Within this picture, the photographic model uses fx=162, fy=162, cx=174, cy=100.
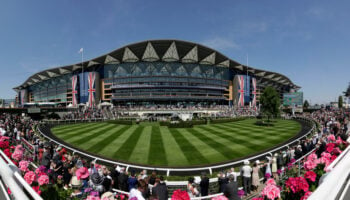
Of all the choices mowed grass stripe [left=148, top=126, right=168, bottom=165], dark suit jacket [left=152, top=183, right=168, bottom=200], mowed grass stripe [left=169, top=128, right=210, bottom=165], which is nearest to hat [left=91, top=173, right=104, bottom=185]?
dark suit jacket [left=152, top=183, right=168, bottom=200]

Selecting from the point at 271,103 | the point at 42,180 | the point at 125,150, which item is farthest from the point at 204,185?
the point at 271,103

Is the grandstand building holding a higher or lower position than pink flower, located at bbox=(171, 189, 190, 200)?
higher

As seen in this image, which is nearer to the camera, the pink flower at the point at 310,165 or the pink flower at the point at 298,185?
the pink flower at the point at 298,185

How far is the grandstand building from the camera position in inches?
2719

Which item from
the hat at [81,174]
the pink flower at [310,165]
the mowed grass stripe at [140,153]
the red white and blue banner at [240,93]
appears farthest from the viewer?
the red white and blue banner at [240,93]

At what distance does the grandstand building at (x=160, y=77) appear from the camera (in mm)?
69062

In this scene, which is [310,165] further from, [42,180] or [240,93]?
[240,93]

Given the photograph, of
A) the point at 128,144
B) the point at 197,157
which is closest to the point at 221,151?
the point at 197,157

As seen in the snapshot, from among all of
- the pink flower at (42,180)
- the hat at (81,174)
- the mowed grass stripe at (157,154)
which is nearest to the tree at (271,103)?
the mowed grass stripe at (157,154)

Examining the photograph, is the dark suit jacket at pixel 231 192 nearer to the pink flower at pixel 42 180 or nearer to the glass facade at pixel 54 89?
the pink flower at pixel 42 180

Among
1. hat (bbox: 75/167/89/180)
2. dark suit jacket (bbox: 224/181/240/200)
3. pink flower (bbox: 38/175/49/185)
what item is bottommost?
dark suit jacket (bbox: 224/181/240/200)

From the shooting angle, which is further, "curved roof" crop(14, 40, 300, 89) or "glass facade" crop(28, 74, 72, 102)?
"glass facade" crop(28, 74, 72, 102)

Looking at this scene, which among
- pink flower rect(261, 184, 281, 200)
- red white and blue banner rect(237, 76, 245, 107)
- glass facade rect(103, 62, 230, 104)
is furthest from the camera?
red white and blue banner rect(237, 76, 245, 107)

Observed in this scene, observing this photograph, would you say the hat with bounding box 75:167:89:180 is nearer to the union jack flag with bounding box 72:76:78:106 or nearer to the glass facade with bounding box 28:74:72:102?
the union jack flag with bounding box 72:76:78:106
